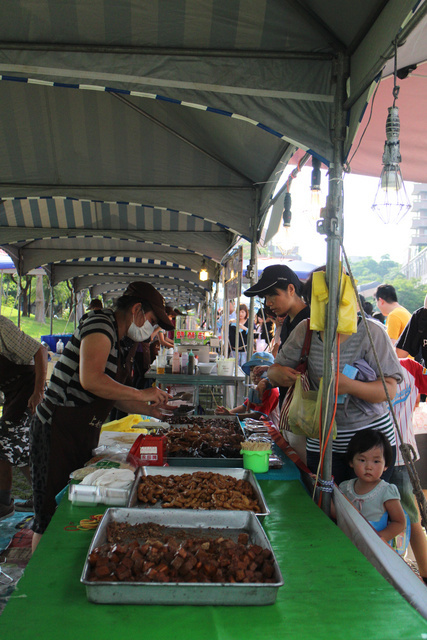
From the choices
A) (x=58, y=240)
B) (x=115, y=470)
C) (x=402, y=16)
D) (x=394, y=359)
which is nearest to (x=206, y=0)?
(x=402, y=16)

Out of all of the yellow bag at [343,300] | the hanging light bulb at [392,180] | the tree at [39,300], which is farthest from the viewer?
the tree at [39,300]

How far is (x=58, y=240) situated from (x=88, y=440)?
7.42 metres

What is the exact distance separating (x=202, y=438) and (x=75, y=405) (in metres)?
0.72

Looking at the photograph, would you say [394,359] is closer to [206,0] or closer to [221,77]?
[221,77]

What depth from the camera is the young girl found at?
231cm

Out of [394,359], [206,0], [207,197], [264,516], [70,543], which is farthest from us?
[207,197]

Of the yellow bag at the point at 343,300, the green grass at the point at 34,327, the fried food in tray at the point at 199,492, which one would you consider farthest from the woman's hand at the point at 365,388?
the green grass at the point at 34,327

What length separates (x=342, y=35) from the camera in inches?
84.9

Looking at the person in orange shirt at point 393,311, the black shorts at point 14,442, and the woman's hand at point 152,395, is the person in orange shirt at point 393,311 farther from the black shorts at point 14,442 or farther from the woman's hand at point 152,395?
the black shorts at point 14,442

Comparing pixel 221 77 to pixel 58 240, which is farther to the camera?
pixel 58 240

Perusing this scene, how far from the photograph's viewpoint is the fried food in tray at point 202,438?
261 centimetres

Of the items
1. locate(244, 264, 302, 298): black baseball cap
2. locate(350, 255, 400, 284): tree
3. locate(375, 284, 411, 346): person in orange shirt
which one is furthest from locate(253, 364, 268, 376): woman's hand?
locate(350, 255, 400, 284): tree

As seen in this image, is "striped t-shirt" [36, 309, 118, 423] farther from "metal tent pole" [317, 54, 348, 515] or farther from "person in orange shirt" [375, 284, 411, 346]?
"person in orange shirt" [375, 284, 411, 346]

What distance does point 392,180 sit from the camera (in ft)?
6.20
